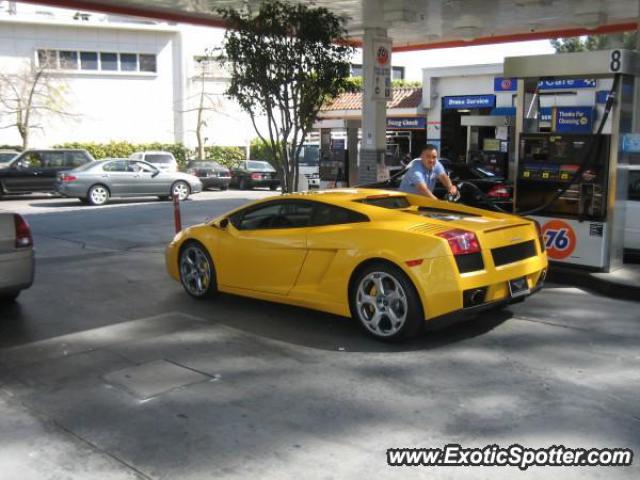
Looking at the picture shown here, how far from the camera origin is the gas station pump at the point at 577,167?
8594 mm

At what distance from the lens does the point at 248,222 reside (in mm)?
7402

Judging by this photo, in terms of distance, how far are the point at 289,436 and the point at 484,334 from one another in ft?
9.31

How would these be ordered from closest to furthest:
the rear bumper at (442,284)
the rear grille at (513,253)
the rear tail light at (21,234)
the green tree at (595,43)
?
the rear bumper at (442,284) < the rear grille at (513,253) < the rear tail light at (21,234) < the green tree at (595,43)

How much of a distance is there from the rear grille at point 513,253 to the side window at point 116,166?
17.3m

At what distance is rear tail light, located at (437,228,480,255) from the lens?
18.9ft

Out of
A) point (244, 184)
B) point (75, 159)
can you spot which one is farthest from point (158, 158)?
point (244, 184)

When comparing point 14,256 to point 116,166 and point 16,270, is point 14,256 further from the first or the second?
point 116,166

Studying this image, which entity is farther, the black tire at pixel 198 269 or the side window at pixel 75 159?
the side window at pixel 75 159

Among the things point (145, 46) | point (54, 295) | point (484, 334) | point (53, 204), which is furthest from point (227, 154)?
point (484, 334)

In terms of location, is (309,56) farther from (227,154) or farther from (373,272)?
(227,154)

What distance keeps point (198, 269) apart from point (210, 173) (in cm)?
2075

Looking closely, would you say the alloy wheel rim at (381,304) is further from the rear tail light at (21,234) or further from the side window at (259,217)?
the rear tail light at (21,234)

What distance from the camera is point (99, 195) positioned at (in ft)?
69.2

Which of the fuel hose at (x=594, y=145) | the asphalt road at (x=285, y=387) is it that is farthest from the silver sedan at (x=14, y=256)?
the fuel hose at (x=594, y=145)
